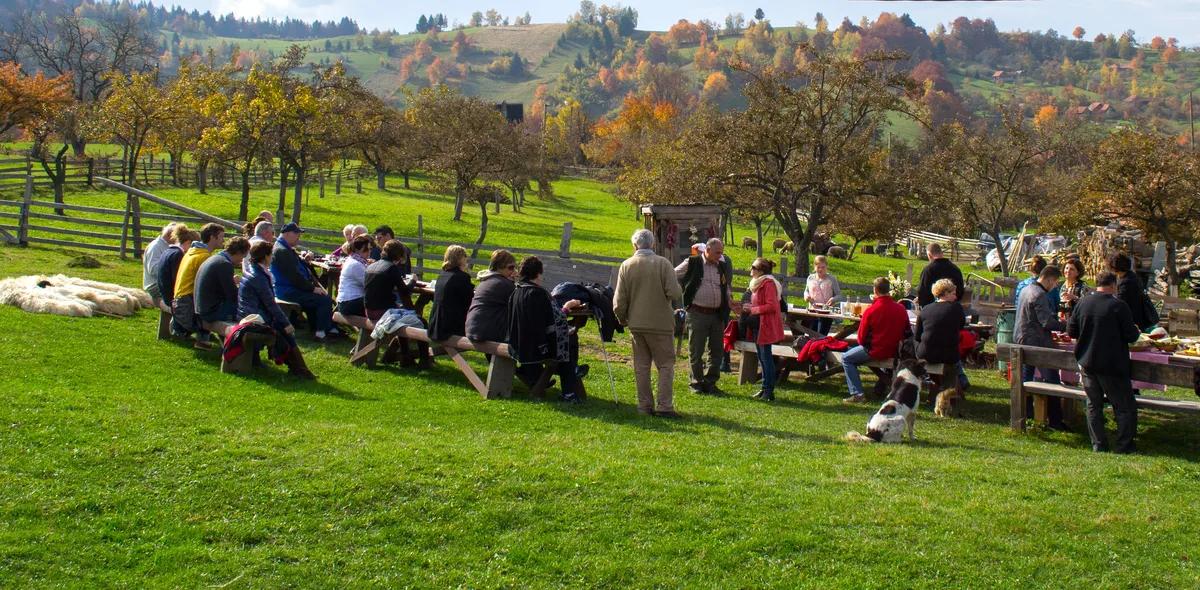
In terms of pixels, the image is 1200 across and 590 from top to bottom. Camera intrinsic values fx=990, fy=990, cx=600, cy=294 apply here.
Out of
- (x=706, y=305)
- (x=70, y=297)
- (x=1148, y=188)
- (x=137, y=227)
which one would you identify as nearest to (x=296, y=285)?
(x=70, y=297)

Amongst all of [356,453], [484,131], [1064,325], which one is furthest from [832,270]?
[356,453]

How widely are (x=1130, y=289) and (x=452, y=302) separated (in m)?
6.61

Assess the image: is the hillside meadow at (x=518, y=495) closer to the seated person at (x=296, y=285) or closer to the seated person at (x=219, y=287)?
the seated person at (x=219, y=287)

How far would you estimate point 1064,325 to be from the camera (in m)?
11.2

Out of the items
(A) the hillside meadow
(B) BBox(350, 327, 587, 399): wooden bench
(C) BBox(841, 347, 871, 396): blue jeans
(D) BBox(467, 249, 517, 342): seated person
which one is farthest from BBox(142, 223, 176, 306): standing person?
(C) BBox(841, 347, 871, 396): blue jeans

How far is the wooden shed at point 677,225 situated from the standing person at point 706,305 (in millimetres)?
5321

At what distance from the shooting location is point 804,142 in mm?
22562

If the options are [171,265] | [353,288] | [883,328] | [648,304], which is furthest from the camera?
[353,288]

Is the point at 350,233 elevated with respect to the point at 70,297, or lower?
elevated

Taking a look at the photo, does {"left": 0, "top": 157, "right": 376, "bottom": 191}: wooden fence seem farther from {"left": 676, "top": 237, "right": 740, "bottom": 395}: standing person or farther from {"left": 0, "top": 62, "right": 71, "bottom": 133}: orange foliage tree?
{"left": 676, "top": 237, "right": 740, "bottom": 395}: standing person

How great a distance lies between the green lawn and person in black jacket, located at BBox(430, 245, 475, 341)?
40.9 inches

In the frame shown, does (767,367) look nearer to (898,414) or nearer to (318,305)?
(898,414)

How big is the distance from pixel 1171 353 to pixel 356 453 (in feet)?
24.8

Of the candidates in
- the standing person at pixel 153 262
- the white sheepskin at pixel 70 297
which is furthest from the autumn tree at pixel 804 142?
the white sheepskin at pixel 70 297
